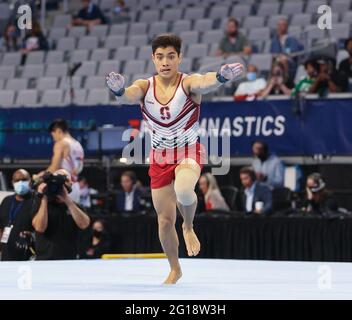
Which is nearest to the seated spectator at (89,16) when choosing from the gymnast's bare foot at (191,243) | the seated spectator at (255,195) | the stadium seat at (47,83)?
the stadium seat at (47,83)

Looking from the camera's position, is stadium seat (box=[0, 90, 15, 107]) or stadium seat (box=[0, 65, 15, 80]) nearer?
stadium seat (box=[0, 90, 15, 107])

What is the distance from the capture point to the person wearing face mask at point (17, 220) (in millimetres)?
10125

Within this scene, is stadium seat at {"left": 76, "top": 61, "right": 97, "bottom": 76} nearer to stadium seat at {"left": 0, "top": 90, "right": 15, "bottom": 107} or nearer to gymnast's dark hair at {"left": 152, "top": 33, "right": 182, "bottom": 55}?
stadium seat at {"left": 0, "top": 90, "right": 15, "bottom": 107}

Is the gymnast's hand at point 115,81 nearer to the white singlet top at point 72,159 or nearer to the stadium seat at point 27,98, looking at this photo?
the white singlet top at point 72,159

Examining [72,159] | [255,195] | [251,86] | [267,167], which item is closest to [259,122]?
[267,167]

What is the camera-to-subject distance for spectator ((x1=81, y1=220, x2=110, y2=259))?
12047 millimetres

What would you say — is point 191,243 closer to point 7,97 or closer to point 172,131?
point 172,131

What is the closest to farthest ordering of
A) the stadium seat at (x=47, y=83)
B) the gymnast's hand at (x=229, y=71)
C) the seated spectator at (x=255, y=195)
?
the gymnast's hand at (x=229, y=71)
the seated spectator at (x=255, y=195)
the stadium seat at (x=47, y=83)

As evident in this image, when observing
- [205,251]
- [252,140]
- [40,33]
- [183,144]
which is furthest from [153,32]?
[183,144]

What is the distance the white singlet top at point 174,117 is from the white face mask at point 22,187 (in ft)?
11.0

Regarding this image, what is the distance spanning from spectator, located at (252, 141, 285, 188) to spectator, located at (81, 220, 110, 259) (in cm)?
Result: 197

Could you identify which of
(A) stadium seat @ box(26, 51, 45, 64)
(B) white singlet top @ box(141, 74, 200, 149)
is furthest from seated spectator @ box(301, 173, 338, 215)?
(A) stadium seat @ box(26, 51, 45, 64)

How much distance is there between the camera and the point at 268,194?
1177 centimetres
